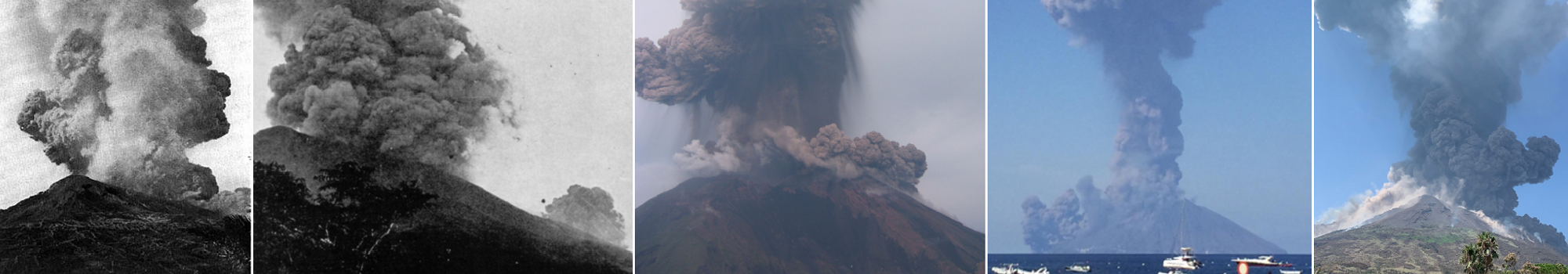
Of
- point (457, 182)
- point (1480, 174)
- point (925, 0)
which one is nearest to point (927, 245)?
point (925, 0)

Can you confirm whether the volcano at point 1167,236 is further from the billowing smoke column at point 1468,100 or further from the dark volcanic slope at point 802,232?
the dark volcanic slope at point 802,232

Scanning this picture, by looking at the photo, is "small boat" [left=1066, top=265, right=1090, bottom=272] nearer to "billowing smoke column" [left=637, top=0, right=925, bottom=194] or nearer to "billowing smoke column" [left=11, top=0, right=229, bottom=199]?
"billowing smoke column" [left=637, top=0, right=925, bottom=194]

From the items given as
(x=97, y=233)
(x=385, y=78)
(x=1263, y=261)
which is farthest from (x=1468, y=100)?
(x=97, y=233)

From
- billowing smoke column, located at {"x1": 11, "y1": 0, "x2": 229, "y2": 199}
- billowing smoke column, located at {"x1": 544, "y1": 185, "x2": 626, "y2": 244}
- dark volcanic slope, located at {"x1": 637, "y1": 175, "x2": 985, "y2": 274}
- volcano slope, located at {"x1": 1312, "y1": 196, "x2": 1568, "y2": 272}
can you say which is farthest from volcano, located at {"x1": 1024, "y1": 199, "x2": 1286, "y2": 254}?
billowing smoke column, located at {"x1": 11, "y1": 0, "x2": 229, "y2": 199}

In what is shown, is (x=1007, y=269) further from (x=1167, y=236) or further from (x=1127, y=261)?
(x=1167, y=236)

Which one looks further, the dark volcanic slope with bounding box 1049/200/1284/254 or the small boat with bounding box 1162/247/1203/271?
the dark volcanic slope with bounding box 1049/200/1284/254

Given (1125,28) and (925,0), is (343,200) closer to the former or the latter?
(925,0)
